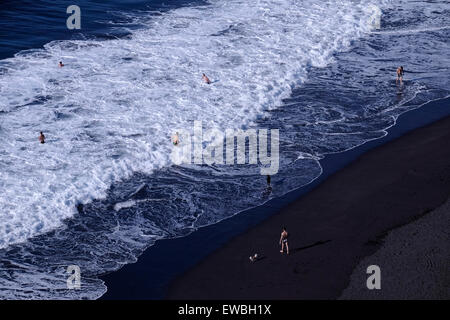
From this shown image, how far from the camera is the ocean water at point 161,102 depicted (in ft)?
68.5

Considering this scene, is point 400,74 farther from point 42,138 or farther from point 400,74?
point 42,138

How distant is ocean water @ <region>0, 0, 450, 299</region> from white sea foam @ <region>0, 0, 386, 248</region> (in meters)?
0.08

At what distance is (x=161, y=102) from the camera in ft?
95.7

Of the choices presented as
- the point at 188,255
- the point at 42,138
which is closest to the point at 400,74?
the point at 188,255

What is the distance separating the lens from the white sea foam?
23.4 m

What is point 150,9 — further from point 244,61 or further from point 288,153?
point 288,153

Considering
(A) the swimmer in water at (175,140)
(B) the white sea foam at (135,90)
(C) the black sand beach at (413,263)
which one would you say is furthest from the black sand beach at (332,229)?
(A) the swimmer in water at (175,140)

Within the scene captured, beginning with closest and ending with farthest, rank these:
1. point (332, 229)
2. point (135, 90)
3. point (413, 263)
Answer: point (413, 263) → point (332, 229) → point (135, 90)

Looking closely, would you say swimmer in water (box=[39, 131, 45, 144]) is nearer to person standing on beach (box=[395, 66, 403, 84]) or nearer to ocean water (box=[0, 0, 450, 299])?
ocean water (box=[0, 0, 450, 299])

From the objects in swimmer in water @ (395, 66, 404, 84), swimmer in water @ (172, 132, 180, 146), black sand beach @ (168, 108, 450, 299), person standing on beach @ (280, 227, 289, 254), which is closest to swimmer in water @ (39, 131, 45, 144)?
swimmer in water @ (172, 132, 180, 146)

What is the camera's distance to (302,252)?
18891 mm

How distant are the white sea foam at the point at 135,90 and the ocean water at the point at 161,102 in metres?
0.08

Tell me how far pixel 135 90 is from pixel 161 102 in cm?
174
